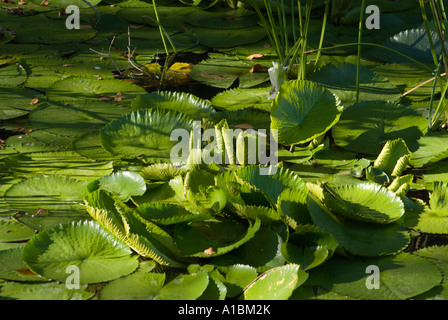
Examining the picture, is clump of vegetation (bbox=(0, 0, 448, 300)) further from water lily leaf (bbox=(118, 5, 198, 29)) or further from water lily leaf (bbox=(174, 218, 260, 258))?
water lily leaf (bbox=(118, 5, 198, 29))

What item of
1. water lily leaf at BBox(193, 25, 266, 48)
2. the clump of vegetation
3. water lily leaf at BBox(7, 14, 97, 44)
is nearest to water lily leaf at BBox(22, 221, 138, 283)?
the clump of vegetation

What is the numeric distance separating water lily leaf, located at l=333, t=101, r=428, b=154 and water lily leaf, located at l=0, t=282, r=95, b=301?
3.01 ft

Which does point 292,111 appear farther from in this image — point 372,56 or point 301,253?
point 372,56

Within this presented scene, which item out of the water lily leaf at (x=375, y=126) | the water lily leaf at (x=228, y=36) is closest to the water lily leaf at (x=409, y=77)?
the water lily leaf at (x=375, y=126)

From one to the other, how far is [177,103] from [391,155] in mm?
703

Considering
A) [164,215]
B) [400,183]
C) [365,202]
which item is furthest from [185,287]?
[400,183]

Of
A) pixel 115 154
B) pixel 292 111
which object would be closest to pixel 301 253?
pixel 292 111

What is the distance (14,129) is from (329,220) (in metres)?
1.09

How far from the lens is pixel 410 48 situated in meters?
2.31

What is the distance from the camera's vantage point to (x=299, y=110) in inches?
66.5

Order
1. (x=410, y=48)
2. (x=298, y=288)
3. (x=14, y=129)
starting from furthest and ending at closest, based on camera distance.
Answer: (x=410, y=48)
(x=14, y=129)
(x=298, y=288)

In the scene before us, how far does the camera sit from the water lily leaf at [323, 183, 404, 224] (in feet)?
4.40

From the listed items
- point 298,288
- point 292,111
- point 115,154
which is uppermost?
point 292,111

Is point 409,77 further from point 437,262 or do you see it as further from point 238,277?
point 238,277
